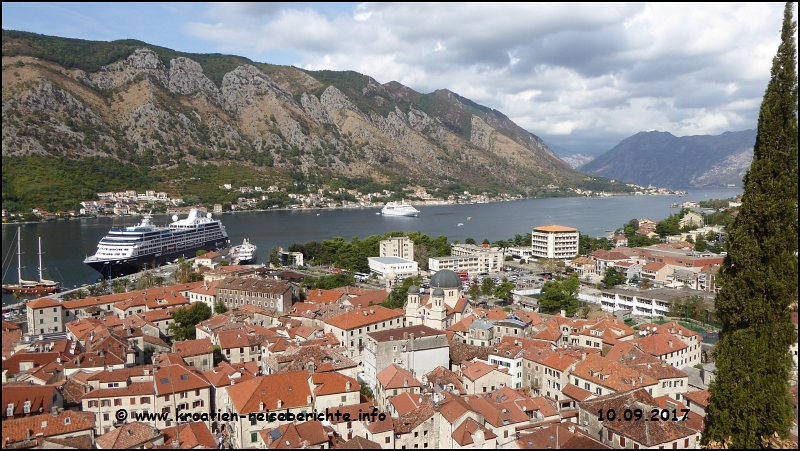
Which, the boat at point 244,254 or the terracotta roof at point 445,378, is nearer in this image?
the terracotta roof at point 445,378

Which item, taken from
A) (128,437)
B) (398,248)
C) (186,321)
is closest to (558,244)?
(398,248)

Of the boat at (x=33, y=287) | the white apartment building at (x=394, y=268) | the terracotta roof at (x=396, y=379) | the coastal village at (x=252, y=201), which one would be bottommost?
the boat at (x=33, y=287)

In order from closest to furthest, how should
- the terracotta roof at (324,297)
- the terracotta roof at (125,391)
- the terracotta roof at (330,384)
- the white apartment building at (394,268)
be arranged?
the terracotta roof at (125,391) < the terracotta roof at (330,384) < the terracotta roof at (324,297) < the white apartment building at (394,268)

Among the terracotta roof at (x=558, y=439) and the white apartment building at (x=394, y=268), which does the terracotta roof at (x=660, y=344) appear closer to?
the terracotta roof at (x=558, y=439)

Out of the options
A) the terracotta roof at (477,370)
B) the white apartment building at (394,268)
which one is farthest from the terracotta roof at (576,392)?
the white apartment building at (394,268)

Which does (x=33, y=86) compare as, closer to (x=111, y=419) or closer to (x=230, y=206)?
(x=230, y=206)

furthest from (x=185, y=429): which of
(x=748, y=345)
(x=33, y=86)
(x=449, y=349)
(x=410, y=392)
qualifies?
(x=33, y=86)

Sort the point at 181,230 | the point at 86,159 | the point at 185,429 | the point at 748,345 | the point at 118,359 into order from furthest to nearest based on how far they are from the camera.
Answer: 1. the point at 86,159
2. the point at 181,230
3. the point at 118,359
4. the point at 185,429
5. the point at 748,345
